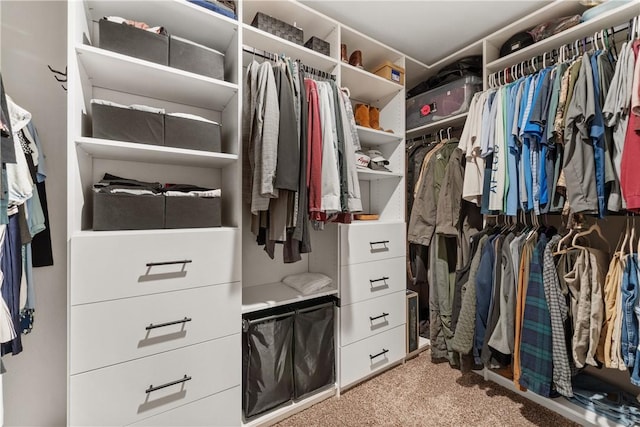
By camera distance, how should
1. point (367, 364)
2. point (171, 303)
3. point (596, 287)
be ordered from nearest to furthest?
point (171, 303) < point (596, 287) < point (367, 364)

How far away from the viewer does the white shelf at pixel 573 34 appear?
1260 mm

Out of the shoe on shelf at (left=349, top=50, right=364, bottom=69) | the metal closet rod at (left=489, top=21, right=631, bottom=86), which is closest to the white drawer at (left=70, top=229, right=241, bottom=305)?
the shoe on shelf at (left=349, top=50, right=364, bottom=69)

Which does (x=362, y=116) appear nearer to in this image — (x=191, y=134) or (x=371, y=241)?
(x=371, y=241)

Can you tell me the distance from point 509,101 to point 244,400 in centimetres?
208

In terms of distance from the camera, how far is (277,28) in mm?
1463

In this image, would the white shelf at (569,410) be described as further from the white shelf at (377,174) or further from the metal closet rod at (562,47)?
the metal closet rod at (562,47)

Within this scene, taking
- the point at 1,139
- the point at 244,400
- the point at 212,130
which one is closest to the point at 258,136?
the point at 212,130

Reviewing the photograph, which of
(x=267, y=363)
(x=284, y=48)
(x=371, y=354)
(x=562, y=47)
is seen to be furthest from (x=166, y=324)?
(x=562, y=47)

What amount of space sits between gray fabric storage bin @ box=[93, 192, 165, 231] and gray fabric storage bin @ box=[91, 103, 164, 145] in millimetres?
237

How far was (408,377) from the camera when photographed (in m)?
1.76

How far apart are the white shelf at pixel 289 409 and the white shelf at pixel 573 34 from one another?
7.23 feet

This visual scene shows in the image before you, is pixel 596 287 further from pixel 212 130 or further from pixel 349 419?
pixel 212 130

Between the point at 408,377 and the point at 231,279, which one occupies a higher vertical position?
the point at 231,279

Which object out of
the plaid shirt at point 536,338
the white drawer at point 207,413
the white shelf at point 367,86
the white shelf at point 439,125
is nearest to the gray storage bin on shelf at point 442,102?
the white shelf at point 439,125
